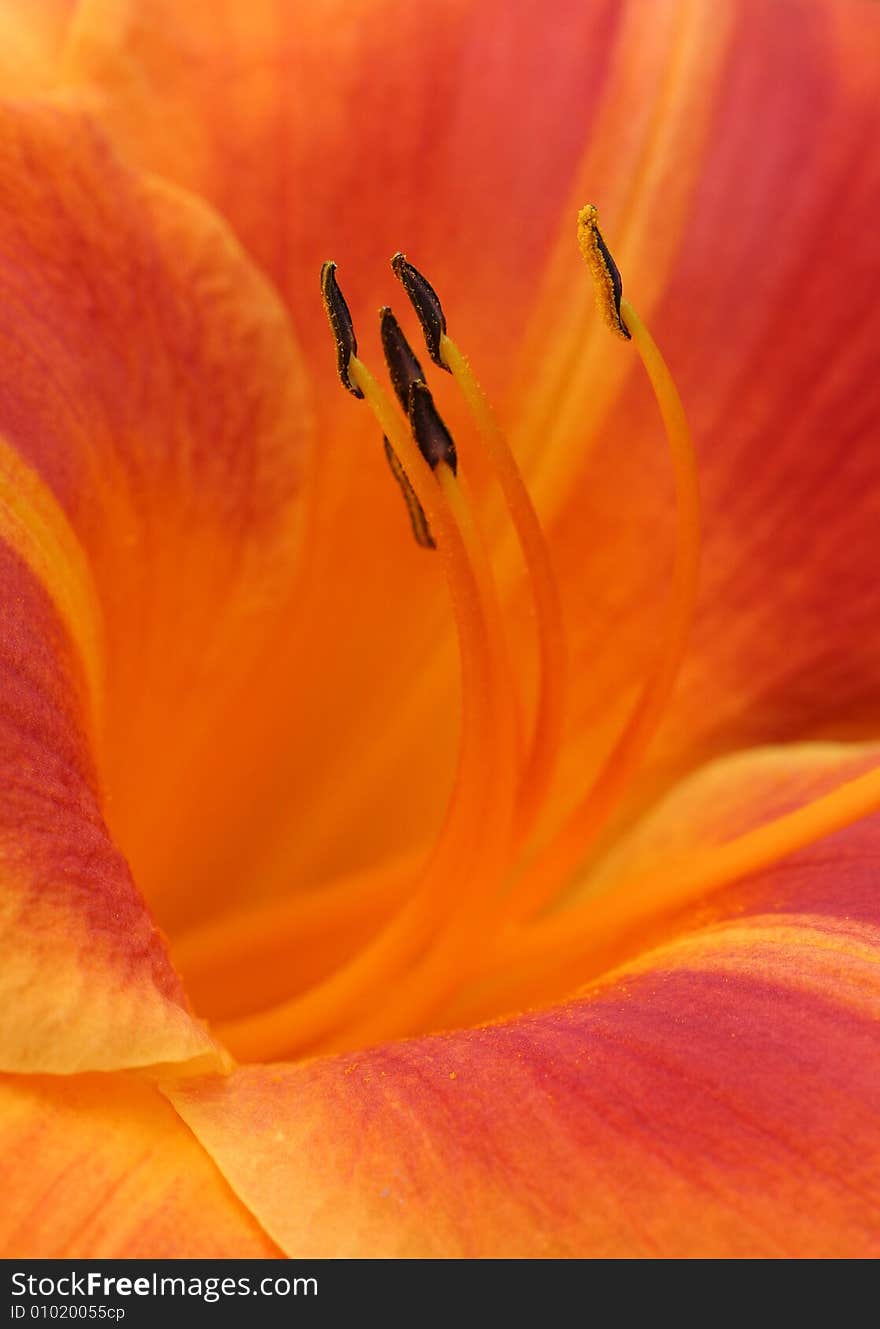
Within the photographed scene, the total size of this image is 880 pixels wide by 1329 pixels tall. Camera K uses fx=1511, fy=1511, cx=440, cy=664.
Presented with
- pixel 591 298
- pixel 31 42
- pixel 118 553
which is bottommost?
pixel 118 553

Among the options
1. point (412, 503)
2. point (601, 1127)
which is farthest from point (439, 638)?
point (601, 1127)

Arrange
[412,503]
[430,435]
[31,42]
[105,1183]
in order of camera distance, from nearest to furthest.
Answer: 1. [105,1183]
2. [430,435]
3. [412,503]
4. [31,42]

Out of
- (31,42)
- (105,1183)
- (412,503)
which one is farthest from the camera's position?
(31,42)

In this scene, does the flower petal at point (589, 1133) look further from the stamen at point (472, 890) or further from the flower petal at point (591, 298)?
the flower petal at point (591, 298)

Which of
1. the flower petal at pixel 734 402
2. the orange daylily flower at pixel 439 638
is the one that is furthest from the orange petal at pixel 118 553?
the flower petal at pixel 734 402

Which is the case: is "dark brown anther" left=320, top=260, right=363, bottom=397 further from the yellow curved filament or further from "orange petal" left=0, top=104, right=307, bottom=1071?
"orange petal" left=0, top=104, right=307, bottom=1071

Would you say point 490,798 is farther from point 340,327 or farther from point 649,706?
point 340,327
